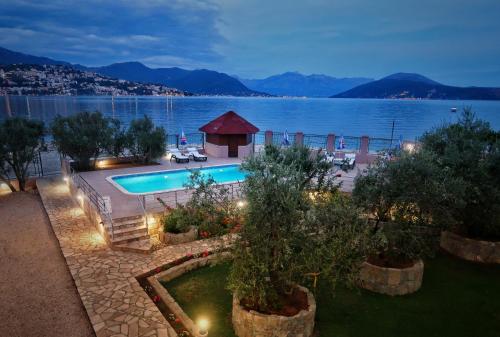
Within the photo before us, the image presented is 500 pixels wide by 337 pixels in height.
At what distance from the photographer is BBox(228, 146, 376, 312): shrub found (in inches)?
230

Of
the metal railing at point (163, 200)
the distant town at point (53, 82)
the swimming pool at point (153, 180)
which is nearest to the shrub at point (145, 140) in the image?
the swimming pool at point (153, 180)

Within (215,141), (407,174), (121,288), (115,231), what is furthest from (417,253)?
(215,141)

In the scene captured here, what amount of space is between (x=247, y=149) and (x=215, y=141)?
2.44m

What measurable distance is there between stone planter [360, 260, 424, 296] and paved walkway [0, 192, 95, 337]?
6618mm

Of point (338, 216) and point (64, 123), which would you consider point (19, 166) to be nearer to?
point (64, 123)

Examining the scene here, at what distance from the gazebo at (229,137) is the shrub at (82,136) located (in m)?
7.39

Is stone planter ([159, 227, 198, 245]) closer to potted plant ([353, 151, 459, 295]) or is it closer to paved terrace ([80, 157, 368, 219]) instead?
paved terrace ([80, 157, 368, 219])

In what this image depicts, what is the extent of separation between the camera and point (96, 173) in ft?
58.9

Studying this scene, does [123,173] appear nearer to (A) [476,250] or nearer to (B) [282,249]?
(B) [282,249]

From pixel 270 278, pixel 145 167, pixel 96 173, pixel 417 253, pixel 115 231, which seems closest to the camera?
pixel 270 278

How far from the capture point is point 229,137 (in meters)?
23.4

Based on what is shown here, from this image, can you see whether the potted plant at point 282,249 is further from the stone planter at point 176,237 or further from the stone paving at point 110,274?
the stone planter at point 176,237

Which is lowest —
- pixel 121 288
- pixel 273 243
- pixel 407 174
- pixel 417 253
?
pixel 121 288

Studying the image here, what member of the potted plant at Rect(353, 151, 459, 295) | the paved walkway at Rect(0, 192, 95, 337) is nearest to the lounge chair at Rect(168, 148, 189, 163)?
the paved walkway at Rect(0, 192, 95, 337)
